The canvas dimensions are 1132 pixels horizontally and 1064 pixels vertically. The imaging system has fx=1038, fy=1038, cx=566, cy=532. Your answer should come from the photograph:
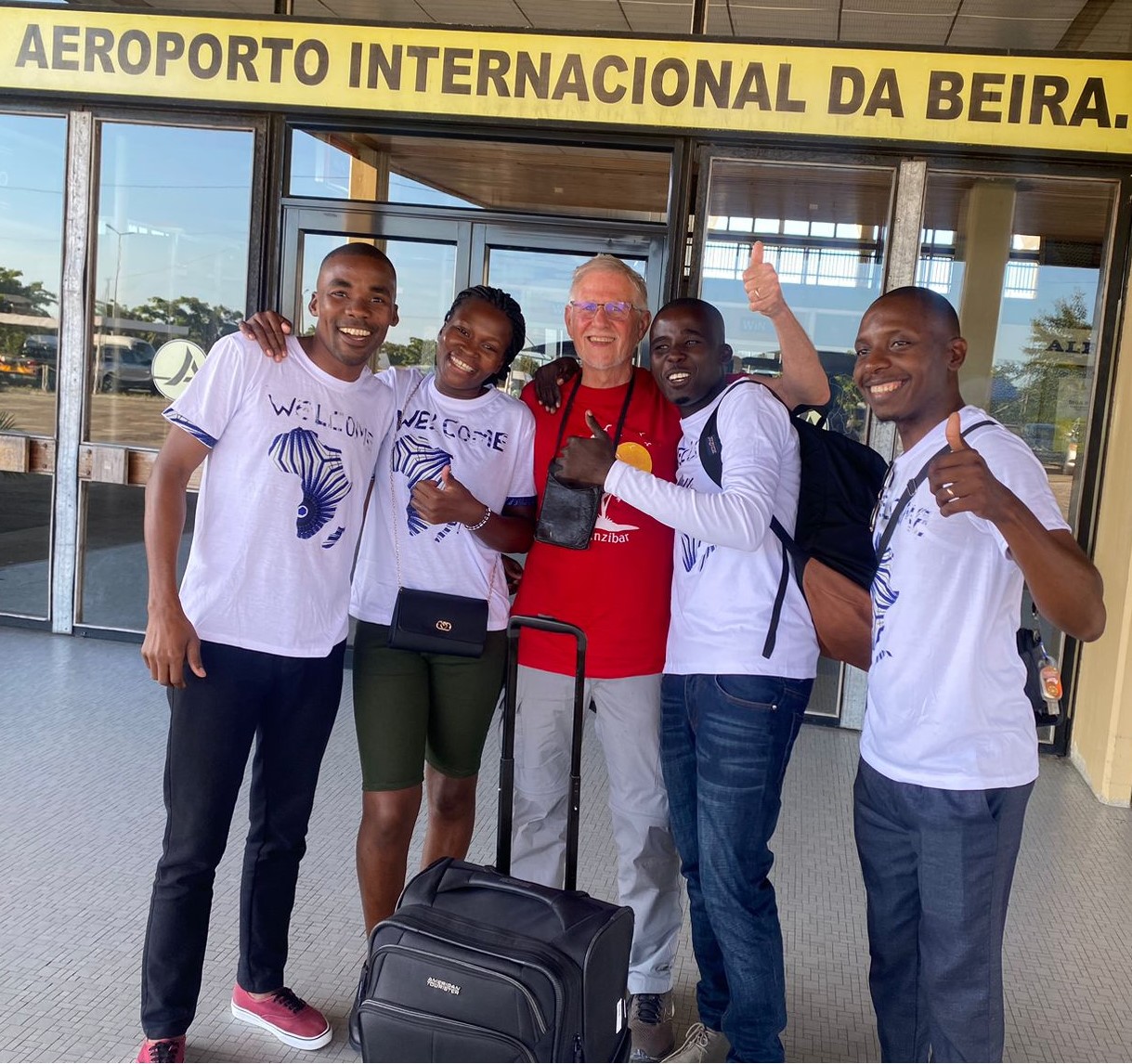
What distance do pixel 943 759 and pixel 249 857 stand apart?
1.42 metres

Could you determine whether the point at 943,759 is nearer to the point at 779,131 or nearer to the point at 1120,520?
the point at 1120,520

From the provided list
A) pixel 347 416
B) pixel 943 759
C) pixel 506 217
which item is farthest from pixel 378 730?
pixel 506 217

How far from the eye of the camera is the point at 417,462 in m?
2.25

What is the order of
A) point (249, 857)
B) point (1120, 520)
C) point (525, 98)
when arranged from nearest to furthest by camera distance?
1. point (249, 857)
2. point (1120, 520)
3. point (525, 98)

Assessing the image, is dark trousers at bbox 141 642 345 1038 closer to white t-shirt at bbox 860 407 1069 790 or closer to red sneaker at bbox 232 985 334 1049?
red sneaker at bbox 232 985 334 1049

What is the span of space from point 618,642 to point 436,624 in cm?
38

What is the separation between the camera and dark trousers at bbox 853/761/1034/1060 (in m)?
1.63

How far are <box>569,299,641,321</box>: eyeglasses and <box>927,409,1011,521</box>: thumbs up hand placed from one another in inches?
34.7

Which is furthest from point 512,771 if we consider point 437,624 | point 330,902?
point 330,902

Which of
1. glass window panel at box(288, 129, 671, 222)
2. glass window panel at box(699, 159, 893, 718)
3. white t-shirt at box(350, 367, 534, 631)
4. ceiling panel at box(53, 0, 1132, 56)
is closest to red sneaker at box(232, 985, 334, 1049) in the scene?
white t-shirt at box(350, 367, 534, 631)

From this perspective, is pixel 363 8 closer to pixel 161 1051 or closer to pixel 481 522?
pixel 481 522

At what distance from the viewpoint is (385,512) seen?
226 centimetres

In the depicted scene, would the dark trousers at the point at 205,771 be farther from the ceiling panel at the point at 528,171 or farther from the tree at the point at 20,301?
the tree at the point at 20,301

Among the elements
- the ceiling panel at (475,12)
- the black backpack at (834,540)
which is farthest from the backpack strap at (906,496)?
the ceiling panel at (475,12)
